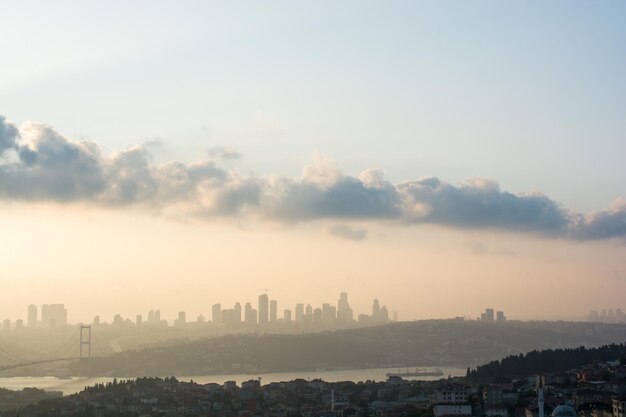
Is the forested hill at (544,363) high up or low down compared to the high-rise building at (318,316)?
down

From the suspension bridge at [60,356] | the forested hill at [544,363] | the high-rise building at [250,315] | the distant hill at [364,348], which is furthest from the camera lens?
the high-rise building at [250,315]

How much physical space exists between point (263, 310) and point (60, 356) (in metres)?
55.4

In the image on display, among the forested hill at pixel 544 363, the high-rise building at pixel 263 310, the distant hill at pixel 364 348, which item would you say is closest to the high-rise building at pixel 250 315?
the high-rise building at pixel 263 310

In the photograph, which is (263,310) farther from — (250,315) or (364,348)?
(364,348)

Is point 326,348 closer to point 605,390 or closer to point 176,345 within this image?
Result: point 176,345

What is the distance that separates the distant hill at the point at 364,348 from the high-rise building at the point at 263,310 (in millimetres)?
Result: 21686

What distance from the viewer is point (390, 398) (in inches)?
2438

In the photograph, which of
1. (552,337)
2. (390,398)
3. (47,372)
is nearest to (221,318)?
(552,337)

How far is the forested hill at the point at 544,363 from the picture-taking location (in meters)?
64.1

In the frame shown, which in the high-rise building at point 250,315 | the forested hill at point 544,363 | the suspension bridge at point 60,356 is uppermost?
the high-rise building at point 250,315

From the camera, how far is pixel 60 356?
117 meters

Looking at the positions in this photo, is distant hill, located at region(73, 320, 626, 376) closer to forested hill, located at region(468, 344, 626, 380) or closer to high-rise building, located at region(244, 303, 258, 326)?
high-rise building, located at region(244, 303, 258, 326)

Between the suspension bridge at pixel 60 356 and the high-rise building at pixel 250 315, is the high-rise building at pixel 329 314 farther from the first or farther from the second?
the suspension bridge at pixel 60 356

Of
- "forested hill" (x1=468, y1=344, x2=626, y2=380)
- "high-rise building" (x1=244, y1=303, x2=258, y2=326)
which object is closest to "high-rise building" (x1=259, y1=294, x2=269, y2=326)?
"high-rise building" (x1=244, y1=303, x2=258, y2=326)
